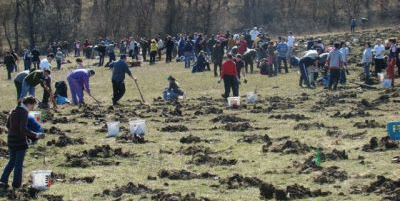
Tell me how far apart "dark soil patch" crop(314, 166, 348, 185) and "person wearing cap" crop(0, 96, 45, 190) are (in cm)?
495

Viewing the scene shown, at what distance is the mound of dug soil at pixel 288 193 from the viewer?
40.4ft

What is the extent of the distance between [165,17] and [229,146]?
223 feet

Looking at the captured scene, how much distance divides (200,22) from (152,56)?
3385 centimetres

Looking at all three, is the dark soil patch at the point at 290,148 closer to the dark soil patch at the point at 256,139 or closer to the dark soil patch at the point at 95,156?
the dark soil patch at the point at 256,139

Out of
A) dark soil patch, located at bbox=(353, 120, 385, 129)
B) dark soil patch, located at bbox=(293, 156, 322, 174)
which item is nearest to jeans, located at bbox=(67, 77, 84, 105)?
dark soil patch, located at bbox=(353, 120, 385, 129)

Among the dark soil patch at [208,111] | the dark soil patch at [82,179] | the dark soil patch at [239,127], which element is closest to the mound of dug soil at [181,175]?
the dark soil patch at [82,179]

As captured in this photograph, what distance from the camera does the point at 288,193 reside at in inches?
489

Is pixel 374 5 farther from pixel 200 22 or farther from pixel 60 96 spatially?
pixel 60 96

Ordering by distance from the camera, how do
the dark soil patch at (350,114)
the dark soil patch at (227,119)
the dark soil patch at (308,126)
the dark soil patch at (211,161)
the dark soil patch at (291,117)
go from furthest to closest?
the dark soil patch at (227,119)
the dark soil patch at (291,117)
the dark soil patch at (350,114)
the dark soil patch at (308,126)
the dark soil patch at (211,161)

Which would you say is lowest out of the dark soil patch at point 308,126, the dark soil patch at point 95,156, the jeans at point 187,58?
the dark soil patch at point 95,156

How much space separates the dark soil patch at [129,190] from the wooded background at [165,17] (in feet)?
222

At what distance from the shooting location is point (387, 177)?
44.0 ft

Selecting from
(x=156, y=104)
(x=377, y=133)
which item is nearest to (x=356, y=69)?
(x=156, y=104)

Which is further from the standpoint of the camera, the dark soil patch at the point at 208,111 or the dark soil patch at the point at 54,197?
the dark soil patch at the point at 208,111
